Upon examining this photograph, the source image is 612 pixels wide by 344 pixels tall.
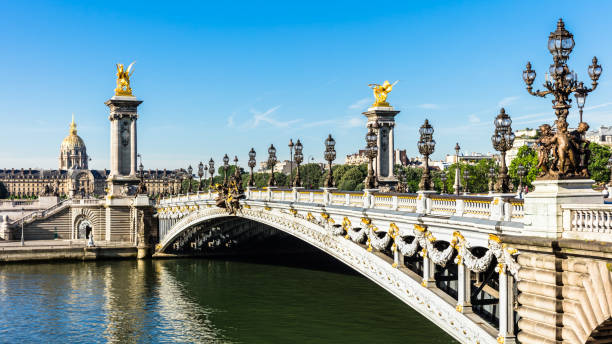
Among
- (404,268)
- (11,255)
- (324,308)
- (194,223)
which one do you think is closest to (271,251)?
(194,223)

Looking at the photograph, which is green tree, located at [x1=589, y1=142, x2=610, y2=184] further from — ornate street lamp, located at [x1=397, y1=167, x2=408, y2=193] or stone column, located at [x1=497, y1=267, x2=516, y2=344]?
stone column, located at [x1=497, y1=267, x2=516, y2=344]

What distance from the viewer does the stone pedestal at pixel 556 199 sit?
44.9 feet

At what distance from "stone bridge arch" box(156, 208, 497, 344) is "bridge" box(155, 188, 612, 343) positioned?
37mm

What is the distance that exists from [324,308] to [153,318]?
8.34 meters

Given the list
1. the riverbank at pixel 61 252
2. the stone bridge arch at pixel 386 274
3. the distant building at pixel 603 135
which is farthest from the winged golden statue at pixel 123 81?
the distant building at pixel 603 135

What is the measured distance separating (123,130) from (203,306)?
124 feet

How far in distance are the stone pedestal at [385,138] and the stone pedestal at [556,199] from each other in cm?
4871

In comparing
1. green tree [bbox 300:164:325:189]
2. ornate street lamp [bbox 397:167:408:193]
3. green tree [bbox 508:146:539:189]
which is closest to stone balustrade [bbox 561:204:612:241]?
ornate street lamp [bbox 397:167:408:193]

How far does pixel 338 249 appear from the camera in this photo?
2762cm

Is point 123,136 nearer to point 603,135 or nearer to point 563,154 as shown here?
point 563,154

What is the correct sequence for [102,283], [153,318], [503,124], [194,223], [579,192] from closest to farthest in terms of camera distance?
1. [579,192]
2. [503,124]
3. [153,318]
4. [102,283]
5. [194,223]

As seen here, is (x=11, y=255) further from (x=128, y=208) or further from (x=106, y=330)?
(x=106, y=330)

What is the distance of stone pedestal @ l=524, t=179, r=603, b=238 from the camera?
44.9 feet

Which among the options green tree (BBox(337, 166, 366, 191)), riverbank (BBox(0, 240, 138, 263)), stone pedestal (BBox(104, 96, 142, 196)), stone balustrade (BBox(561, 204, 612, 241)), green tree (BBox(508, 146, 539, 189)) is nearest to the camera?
stone balustrade (BBox(561, 204, 612, 241))
